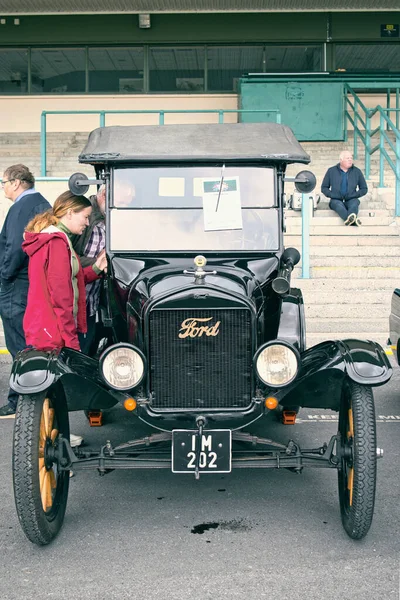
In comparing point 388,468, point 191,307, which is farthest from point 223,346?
point 388,468

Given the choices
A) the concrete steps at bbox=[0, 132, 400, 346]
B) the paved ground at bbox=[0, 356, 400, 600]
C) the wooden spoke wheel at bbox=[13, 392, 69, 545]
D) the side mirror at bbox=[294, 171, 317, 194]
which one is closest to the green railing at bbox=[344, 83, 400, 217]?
the concrete steps at bbox=[0, 132, 400, 346]

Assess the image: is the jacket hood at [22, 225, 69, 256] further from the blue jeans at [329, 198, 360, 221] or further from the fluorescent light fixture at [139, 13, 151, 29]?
the fluorescent light fixture at [139, 13, 151, 29]

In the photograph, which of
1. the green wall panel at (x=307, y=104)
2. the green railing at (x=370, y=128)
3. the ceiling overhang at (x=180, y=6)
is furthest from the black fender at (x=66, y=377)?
the ceiling overhang at (x=180, y=6)

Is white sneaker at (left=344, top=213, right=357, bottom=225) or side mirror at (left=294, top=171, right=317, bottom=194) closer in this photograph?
side mirror at (left=294, top=171, right=317, bottom=194)

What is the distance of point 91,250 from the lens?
578 centimetres

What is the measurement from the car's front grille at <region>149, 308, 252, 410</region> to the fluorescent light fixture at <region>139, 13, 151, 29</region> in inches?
631

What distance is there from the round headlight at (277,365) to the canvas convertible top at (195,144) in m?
1.40

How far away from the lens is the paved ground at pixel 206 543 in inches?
137

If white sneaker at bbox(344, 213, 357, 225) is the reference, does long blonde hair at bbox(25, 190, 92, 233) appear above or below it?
below

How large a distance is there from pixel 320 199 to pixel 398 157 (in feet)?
5.12

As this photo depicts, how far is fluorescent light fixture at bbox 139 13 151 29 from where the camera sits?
18734 millimetres

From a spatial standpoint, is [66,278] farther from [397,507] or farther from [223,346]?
[397,507]

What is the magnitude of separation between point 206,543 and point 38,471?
2.95ft

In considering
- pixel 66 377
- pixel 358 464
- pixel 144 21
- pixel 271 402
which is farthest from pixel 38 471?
pixel 144 21
